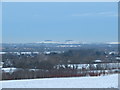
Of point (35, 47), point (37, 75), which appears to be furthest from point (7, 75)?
point (35, 47)

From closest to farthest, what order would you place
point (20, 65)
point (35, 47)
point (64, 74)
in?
point (64, 74), point (20, 65), point (35, 47)

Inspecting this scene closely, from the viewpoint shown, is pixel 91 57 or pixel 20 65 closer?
pixel 20 65

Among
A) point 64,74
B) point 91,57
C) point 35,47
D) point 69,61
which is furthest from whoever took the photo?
point 35,47

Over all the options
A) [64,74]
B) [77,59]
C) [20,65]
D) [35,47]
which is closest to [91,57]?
[77,59]

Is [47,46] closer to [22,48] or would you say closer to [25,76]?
[22,48]

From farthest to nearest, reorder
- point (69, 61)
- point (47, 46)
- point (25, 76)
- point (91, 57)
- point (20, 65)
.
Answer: point (47, 46), point (91, 57), point (69, 61), point (20, 65), point (25, 76)

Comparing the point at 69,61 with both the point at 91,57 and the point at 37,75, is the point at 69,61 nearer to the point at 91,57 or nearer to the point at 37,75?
the point at 91,57

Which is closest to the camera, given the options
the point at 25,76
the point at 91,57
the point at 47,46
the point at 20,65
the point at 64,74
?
the point at 25,76

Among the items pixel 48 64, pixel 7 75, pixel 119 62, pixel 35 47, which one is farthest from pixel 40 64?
pixel 35 47

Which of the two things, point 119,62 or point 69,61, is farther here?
point 69,61
